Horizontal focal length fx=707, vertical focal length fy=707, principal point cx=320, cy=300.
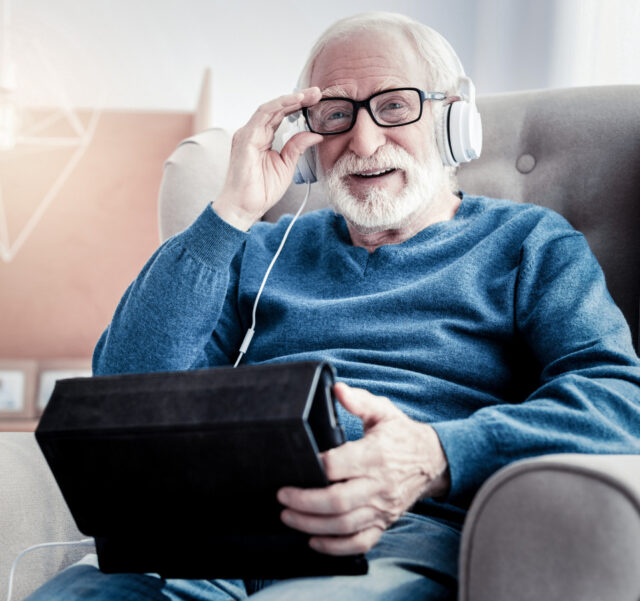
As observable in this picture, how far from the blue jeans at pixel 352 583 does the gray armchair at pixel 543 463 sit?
11 cm

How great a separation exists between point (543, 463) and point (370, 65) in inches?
31.3

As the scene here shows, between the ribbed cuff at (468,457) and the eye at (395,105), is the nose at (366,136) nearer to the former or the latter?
the eye at (395,105)

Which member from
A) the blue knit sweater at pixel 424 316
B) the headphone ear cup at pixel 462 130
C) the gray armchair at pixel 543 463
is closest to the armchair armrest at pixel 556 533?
the gray armchair at pixel 543 463

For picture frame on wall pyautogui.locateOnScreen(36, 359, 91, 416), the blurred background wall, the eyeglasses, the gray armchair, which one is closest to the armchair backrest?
the gray armchair

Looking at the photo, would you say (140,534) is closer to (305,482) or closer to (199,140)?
(305,482)

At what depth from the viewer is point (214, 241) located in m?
1.01

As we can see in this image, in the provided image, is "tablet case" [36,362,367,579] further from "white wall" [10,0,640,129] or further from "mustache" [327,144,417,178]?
"white wall" [10,0,640,129]

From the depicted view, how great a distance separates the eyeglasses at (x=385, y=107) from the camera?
1.14 m

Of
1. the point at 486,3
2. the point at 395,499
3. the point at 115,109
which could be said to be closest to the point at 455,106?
the point at 395,499

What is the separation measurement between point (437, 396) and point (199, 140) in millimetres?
755

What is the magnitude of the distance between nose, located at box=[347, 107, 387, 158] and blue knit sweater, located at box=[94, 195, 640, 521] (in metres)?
0.16

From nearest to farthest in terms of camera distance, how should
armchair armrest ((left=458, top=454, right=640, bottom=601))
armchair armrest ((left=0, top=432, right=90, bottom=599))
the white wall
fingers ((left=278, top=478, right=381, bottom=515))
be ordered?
armchair armrest ((left=458, top=454, right=640, bottom=601)) → fingers ((left=278, top=478, right=381, bottom=515)) → armchair armrest ((left=0, top=432, right=90, bottom=599)) → the white wall

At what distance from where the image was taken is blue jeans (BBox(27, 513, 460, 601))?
2.16ft

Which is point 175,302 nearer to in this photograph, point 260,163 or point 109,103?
point 260,163
